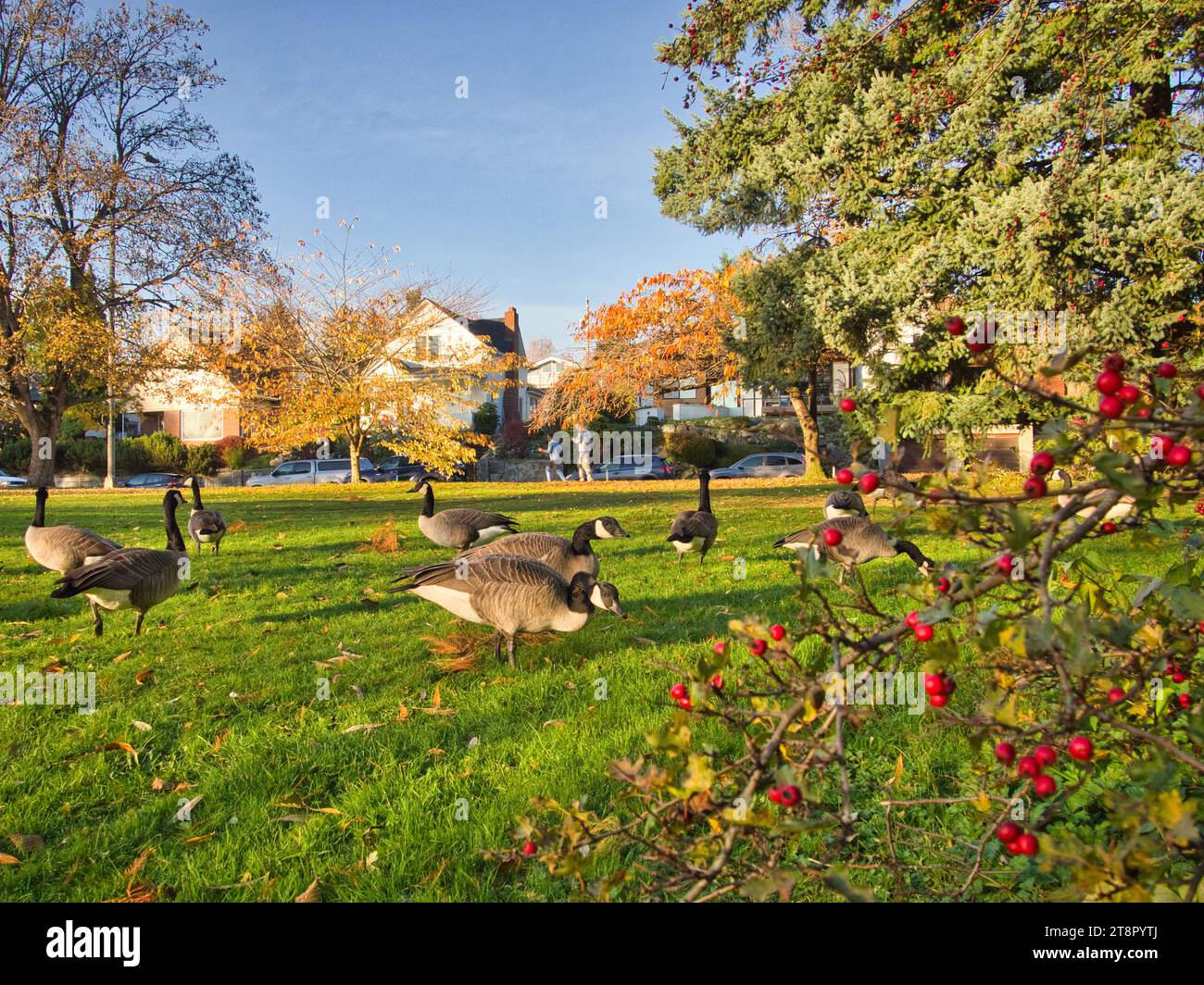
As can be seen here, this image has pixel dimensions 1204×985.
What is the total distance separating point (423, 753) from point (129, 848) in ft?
5.14

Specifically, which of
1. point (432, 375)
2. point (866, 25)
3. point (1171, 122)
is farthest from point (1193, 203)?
point (432, 375)

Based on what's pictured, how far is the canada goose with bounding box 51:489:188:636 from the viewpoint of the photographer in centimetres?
658

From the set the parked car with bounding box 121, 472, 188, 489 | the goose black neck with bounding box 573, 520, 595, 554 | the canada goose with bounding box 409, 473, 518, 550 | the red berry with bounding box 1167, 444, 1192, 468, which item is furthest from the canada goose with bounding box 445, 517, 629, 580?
the parked car with bounding box 121, 472, 188, 489

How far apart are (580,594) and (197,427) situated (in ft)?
195

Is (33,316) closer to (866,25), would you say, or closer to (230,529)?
(230,529)

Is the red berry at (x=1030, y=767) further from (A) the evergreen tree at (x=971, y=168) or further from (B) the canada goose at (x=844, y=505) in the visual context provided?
(A) the evergreen tree at (x=971, y=168)

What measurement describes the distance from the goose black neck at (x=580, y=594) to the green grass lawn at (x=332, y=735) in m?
0.51

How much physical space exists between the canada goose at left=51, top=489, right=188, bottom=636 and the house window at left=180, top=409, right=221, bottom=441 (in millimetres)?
54115

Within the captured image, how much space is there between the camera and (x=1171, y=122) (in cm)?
1488

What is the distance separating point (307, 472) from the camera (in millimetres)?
41938

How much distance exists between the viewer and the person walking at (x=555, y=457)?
30984 mm

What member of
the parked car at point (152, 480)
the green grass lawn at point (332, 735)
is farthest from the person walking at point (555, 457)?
the parked car at point (152, 480)

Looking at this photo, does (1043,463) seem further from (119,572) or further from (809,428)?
(809,428)

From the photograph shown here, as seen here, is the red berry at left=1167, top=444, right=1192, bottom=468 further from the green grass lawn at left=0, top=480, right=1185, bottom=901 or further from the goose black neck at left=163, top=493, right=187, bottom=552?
the goose black neck at left=163, top=493, right=187, bottom=552
